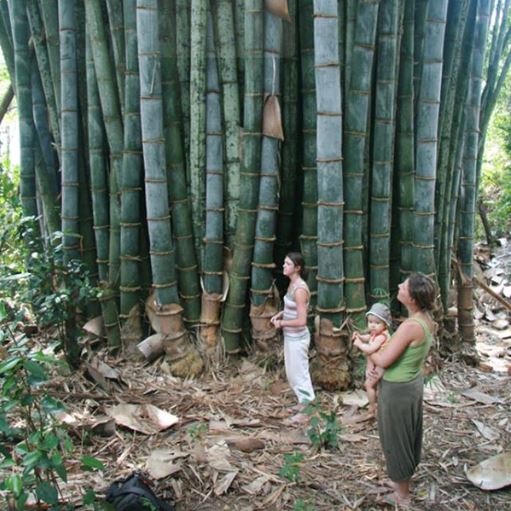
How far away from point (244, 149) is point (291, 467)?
1.96 meters

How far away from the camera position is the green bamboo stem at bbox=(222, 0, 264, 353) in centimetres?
376

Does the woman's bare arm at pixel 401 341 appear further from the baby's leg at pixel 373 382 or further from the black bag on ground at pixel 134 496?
the black bag on ground at pixel 134 496

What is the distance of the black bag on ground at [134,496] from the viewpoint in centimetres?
235

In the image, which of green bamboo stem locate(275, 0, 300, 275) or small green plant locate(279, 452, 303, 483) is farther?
green bamboo stem locate(275, 0, 300, 275)

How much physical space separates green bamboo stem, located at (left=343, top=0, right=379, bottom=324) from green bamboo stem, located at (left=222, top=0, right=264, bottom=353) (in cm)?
56

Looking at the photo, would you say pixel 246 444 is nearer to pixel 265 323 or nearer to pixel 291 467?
pixel 291 467

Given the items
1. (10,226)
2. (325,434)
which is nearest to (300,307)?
(325,434)

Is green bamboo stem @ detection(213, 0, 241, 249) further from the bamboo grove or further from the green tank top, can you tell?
the green tank top

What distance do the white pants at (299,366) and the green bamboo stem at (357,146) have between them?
0.45 m

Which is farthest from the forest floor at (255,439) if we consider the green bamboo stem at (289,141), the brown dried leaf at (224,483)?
the green bamboo stem at (289,141)

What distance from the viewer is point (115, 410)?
341cm

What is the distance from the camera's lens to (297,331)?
360 centimetres

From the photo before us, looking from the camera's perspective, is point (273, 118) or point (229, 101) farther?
point (229, 101)

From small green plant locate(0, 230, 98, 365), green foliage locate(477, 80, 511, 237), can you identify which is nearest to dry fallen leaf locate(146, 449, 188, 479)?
small green plant locate(0, 230, 98, 365)
